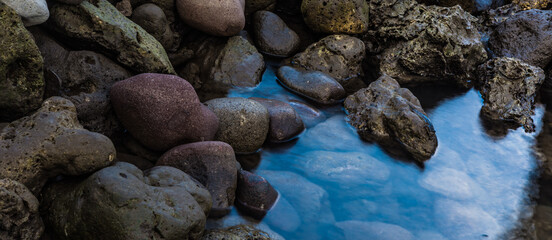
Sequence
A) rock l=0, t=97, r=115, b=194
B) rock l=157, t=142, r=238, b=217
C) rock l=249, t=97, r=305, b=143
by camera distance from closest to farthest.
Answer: rock l=0, t=97, r=115, b=194 → rock l=157, t=142, r=238, b=217 → rock l=249, t=97, r=305, b=143

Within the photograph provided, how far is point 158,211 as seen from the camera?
3064mm

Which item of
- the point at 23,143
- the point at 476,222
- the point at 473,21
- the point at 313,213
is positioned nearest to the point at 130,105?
the point at 23,143

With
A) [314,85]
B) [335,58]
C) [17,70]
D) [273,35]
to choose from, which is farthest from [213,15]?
[17,70]

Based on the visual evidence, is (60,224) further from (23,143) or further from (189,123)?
(189,123)

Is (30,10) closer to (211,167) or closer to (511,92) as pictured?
(211,167)

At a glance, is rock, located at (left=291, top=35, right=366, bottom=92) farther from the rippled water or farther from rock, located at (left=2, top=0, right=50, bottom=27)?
rock, located at (left=2, top=0, right=50, bottom=27)

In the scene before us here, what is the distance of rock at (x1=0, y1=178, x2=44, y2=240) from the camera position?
9.24ft

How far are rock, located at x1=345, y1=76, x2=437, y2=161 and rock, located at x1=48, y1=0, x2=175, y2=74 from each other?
2.69 m

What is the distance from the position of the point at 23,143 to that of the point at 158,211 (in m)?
1.17

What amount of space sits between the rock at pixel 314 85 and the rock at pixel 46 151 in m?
3.56

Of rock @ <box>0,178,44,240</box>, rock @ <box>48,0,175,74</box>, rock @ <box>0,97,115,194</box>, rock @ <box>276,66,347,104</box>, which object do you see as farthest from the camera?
rock @ <box>276,66,347,104</box>

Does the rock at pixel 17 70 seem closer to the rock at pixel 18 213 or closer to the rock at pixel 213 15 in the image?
the rock at pixel 18 213

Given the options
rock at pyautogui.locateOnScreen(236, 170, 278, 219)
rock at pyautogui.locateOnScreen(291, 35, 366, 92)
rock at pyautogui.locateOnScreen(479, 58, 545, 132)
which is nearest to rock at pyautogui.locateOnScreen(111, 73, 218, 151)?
rock at pyautogui.locateOnScreen(236, 170, 278, 219)

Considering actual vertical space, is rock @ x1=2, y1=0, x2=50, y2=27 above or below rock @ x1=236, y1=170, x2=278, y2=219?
above
